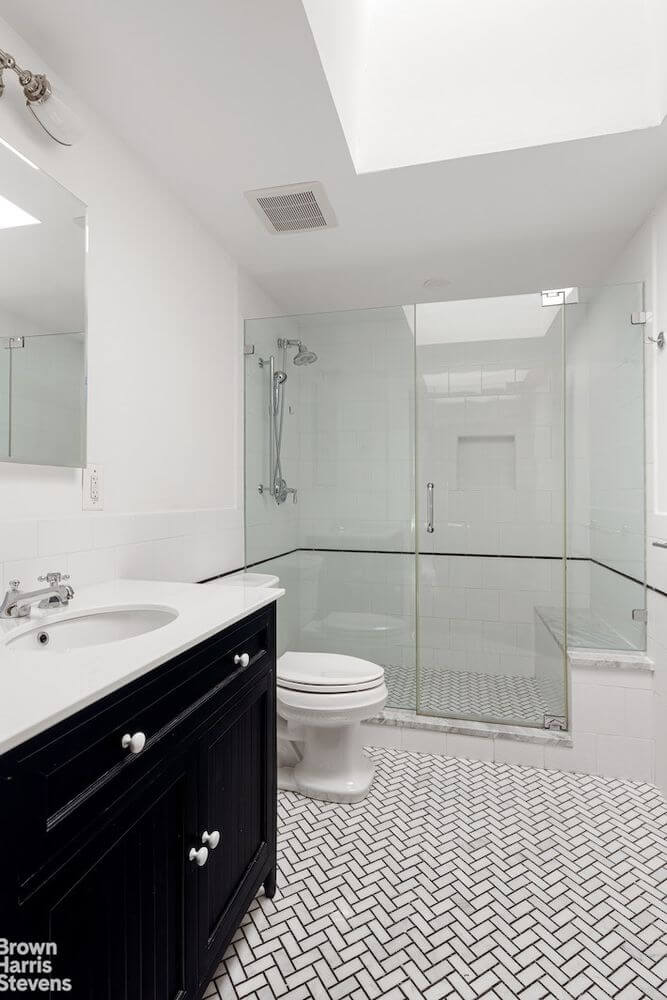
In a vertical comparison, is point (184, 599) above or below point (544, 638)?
above

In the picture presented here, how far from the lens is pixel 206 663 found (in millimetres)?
1095

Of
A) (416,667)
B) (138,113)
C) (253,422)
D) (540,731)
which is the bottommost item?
(540,731)

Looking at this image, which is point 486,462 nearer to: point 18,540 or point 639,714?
point 639,714

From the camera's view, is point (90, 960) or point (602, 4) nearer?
point (90, 960)

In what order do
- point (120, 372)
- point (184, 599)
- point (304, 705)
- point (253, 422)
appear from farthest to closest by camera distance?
point (253, 422), point (304, 705), point (120, 372), point (184, 599)

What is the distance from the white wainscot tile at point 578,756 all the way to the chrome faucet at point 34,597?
2027 mm

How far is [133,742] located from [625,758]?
2166 mm

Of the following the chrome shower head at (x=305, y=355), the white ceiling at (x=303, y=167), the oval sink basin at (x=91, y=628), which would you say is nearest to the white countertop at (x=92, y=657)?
the oval sink basin at (x=91, y=628)

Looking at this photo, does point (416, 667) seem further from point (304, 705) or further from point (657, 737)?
point (657, 737)

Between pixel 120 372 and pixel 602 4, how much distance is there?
1.93 metres

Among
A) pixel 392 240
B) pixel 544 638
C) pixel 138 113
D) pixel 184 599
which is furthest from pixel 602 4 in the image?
pixel 544 638

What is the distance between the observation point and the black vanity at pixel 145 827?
0.66 m

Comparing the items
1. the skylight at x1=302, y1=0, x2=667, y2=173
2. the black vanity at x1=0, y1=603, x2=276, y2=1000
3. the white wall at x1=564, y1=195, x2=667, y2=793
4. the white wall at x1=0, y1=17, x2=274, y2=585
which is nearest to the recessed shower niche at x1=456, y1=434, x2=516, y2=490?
the white wall at x1=564, y1=195, x2=667, y2=793

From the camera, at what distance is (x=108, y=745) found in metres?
0.80
